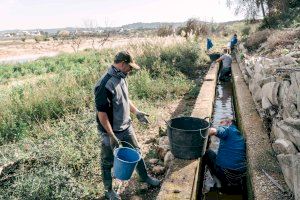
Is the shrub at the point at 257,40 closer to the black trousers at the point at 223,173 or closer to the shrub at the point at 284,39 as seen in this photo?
the shrub at the point at 284,39

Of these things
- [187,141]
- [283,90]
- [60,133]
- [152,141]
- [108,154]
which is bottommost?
[152,141]

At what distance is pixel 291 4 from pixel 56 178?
2523 cm

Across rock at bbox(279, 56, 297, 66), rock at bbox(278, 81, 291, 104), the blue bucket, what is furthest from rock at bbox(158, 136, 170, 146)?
rock at bbox(279, 56, 297, 66)

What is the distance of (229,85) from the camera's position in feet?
39.5

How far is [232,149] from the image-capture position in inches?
183

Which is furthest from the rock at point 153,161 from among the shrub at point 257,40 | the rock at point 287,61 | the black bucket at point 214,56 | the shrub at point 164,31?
the shrub at point 164,31

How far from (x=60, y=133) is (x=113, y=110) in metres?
2.26

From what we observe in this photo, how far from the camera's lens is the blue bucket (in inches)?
147

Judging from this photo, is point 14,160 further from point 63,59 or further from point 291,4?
point 291,4

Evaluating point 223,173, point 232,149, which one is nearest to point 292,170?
point 232,149

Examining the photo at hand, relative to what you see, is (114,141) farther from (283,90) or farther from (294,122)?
(283,90)

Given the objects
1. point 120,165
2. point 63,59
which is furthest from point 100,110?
point 63,59

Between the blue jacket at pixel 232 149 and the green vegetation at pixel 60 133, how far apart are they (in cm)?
189

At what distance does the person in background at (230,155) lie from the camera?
4645mm
